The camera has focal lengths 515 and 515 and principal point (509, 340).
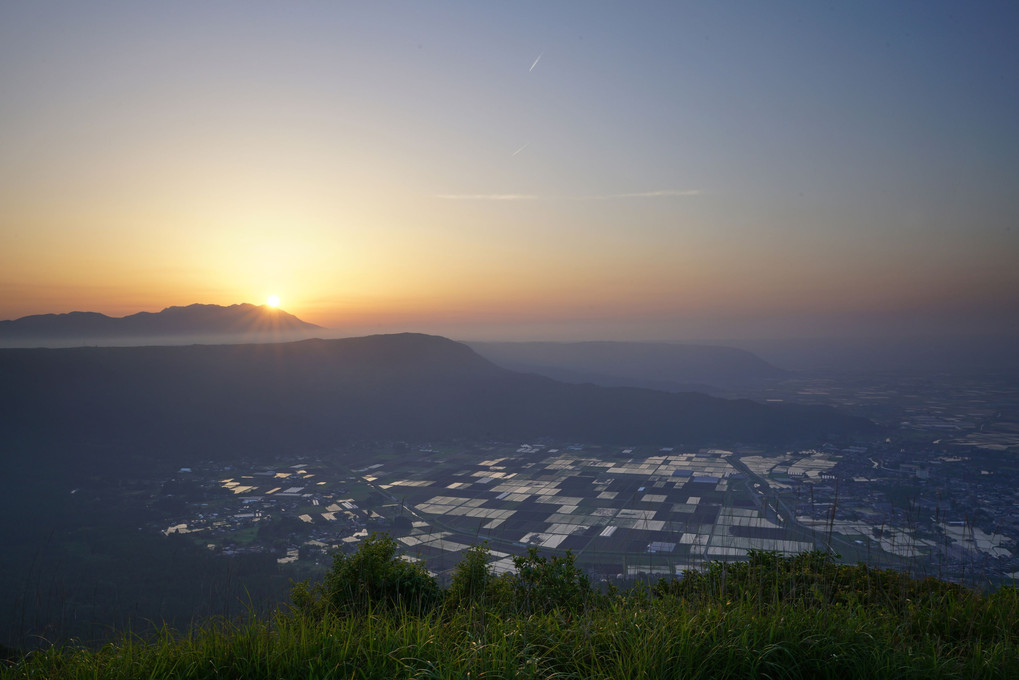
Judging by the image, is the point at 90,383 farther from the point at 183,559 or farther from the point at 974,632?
the point at 974,632

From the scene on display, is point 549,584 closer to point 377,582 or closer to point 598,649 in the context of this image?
point 377,582

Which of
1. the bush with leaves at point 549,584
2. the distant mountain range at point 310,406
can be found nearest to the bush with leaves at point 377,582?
the bush with leaves at point 549,584

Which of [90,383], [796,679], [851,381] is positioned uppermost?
[796,679]

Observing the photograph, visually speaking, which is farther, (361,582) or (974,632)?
(361,582)

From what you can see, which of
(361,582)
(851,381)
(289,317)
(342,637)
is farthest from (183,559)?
(851,381)

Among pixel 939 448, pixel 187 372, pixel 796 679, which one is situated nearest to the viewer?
pixel 796 679

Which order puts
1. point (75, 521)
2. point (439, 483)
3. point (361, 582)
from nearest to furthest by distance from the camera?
point (361, 582), point (75, 521), point (439, 483)

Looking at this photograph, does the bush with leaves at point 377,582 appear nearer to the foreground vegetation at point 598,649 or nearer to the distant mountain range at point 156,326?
the foreground vegetation at point 598,649
